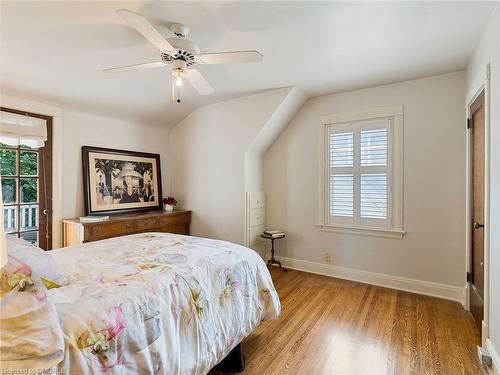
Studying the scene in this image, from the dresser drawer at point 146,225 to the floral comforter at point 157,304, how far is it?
1486 mm

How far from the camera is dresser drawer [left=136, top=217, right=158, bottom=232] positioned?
356 cm

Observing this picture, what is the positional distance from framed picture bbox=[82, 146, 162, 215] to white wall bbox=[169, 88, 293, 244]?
0.42 meters

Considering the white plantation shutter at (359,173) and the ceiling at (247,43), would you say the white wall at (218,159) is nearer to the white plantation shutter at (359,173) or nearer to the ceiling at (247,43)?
the ceiling at (247,43)

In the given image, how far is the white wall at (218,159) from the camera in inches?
144

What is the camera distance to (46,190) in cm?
312

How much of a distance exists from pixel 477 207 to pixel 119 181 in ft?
13.9

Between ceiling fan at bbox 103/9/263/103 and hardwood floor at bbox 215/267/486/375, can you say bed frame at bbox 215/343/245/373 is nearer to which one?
hardwood floor at bbox 215/267/486/375

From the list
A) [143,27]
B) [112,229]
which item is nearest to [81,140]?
[112,229]

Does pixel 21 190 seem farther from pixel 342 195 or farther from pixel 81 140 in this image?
pixel 342 195

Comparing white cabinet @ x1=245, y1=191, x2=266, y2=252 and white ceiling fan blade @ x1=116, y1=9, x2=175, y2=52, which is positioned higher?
white ceiling fan blade @ x1=116, y1=9, x2=175, y2=52

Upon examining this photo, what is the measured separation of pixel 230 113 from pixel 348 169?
1834mm

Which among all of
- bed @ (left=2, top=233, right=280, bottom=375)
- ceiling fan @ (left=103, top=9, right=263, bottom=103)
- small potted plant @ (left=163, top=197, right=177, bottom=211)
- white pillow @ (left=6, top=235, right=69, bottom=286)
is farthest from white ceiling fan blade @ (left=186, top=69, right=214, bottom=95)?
small potted plant @ (left=163, top=197, right=177, bottom=211)

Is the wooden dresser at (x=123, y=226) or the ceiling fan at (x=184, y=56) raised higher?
the ceiling fan at (x=184, y=56)

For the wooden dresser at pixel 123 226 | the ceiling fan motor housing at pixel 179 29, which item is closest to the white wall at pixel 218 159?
the wooden dresser at pixel 123 226
